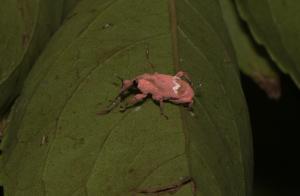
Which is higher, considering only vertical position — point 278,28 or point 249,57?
point 278,28

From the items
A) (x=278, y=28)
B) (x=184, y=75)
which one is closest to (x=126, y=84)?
(x=184, y=75)

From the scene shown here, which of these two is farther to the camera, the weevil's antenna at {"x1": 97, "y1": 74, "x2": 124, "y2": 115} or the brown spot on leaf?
the weevil's antenna at {"x1": 97, "y1": 74, "x2": 124, "y2": 115}

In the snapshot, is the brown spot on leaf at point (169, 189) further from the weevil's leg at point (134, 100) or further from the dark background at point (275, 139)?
the dark background at point (275, 139)

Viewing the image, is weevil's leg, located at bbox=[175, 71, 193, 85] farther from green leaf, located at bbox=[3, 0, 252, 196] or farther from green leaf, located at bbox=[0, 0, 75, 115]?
green leaf, located at bbox=[0, 0, 75, 115]

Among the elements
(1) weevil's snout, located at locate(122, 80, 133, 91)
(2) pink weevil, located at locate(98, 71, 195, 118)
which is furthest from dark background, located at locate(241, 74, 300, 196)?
(1) weevil's snout, located at locate(122, 80, 133, 91)

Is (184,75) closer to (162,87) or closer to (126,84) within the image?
(162,87)

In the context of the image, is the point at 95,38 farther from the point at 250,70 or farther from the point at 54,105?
the point at 250,70

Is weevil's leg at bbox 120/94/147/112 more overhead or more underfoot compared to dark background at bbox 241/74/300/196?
more overhead
